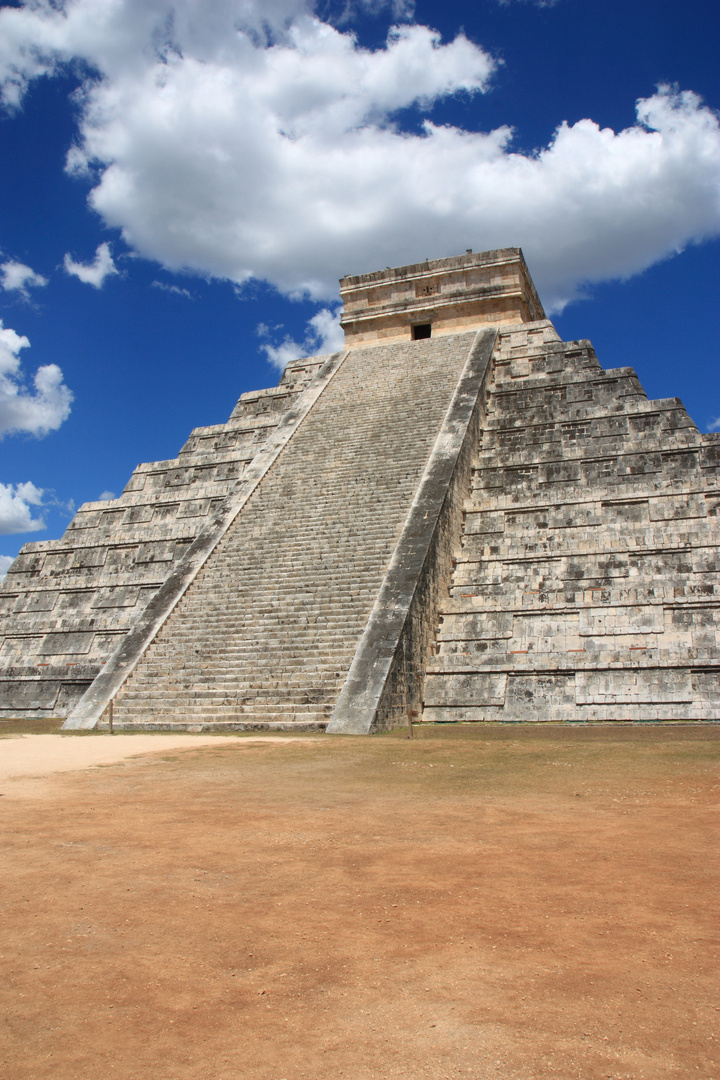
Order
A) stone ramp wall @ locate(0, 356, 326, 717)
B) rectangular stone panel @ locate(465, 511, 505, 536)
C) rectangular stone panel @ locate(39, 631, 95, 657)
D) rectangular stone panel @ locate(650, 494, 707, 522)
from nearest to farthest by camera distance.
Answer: rectangular stone panel @ locate(650, 494, 707, 522) < rectangular stone panel @ locate(465, 511, 505, 536) < stone ramp wall @ locate(0, 356, 326, 717) < rectangular stone panel @ locate(39, 631, 95, 657)

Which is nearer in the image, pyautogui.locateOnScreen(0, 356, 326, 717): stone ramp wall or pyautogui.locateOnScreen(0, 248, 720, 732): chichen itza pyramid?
pyautogui.locateOnScreen(0, 248, 720, 732): chichen itza pyramid

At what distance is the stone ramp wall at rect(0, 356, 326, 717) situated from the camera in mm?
13477

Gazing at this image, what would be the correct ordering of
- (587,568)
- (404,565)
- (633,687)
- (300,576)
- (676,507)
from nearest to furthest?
(633,687), (404,565), (587,568), (676,507), (300,576)

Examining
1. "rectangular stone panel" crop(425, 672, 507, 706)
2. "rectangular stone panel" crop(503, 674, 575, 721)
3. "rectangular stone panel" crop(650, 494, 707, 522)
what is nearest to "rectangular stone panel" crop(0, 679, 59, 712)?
"rectangular stone panel" crop(425, 672, 507, 706)

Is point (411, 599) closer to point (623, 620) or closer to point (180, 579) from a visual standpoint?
point (623, 620)

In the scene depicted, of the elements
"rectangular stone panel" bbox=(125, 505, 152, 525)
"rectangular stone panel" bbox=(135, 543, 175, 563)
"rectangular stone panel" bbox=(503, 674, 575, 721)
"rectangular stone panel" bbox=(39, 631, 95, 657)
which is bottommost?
"rectangular stone panel" bbox=(503, 674, 575, 721)

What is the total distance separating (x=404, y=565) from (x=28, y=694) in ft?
24.4

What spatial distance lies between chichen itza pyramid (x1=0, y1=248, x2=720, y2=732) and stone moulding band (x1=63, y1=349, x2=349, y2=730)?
5 cm

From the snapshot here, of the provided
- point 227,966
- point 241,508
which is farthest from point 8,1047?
point 241,508

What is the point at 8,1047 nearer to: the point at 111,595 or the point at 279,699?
the point at 279,699

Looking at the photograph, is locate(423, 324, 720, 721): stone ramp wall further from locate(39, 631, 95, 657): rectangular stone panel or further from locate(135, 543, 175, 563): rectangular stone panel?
locate(39, 631, 95, 657): rectangular stone panel

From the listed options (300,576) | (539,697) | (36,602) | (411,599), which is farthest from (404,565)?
(36,602)

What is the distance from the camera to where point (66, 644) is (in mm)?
13930

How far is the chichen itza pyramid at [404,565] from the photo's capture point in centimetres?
981
